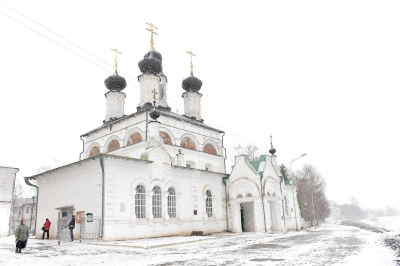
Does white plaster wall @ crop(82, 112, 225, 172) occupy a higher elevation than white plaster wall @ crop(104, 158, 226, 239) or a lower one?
higher

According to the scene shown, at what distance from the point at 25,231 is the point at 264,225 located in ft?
44.0

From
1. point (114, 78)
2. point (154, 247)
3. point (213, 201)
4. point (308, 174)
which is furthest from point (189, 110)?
point (308, 174)

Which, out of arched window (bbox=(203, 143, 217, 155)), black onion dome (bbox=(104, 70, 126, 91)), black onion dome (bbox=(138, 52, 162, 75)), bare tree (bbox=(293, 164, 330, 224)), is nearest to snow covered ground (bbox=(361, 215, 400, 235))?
bare tree (bbox=(293, 164, 330, 224))

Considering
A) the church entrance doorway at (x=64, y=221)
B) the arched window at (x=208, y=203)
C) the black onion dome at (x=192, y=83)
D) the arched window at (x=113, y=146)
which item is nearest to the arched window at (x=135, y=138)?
the arched window at (x=113, y=146)

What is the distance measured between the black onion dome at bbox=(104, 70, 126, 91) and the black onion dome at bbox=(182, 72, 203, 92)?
538cm

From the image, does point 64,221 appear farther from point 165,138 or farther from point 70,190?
point 165,138

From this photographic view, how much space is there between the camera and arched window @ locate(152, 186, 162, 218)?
693 inches

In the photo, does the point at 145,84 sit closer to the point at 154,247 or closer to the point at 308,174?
the point at 154,247

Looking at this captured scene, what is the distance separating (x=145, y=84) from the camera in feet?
84.1

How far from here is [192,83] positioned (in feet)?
96.0

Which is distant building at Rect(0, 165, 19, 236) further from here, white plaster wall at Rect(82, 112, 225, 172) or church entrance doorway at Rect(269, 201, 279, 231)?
church entrance doorway at Rect(269, 201, 279, 231)

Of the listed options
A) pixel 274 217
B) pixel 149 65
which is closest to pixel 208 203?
pixel 274 217

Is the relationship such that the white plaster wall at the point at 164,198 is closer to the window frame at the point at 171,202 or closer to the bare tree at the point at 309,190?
the window frame at the point at 171,202

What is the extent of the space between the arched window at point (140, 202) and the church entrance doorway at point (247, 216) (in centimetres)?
873
